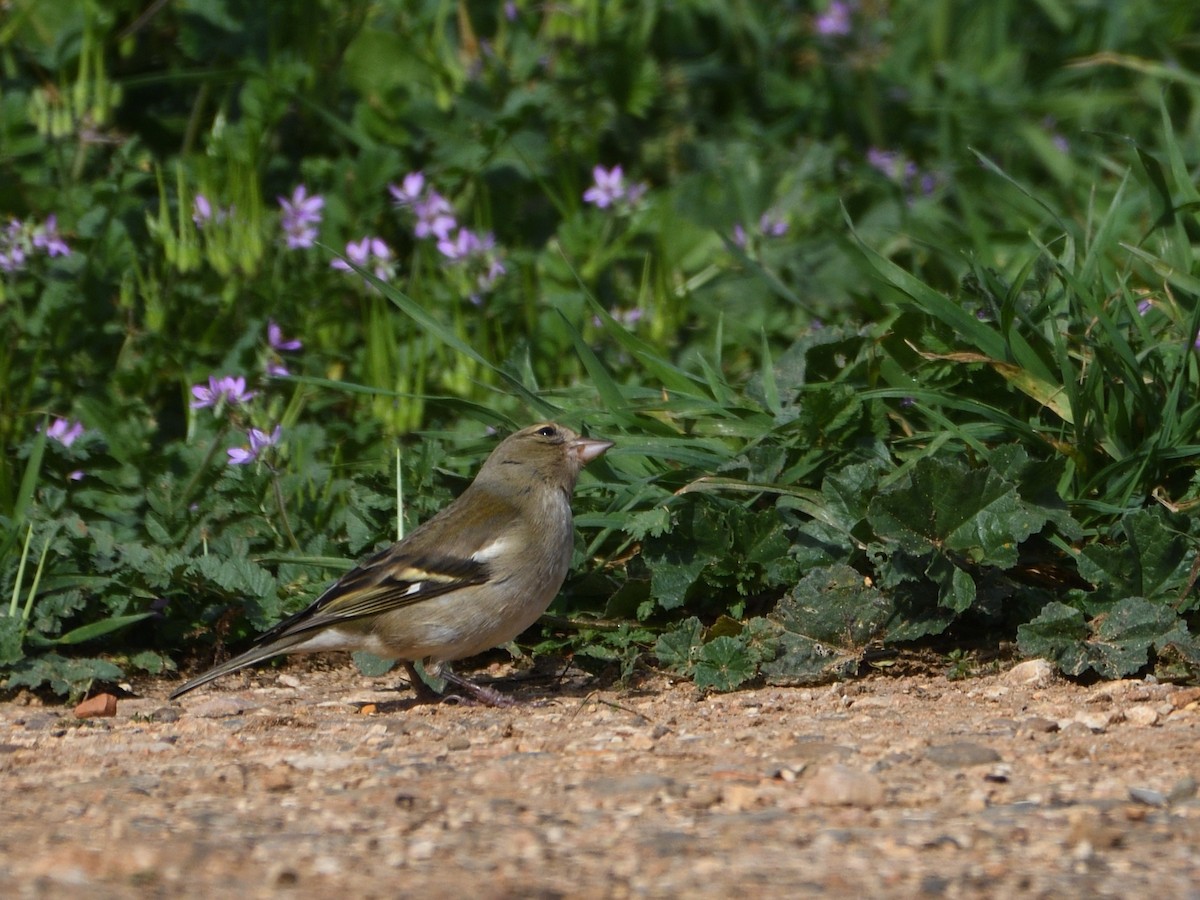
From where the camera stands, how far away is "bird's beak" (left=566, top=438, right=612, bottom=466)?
4.80 meters

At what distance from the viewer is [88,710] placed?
4.43m

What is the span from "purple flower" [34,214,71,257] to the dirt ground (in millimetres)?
2079

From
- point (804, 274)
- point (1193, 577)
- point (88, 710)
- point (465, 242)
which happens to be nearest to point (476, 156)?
point (465, 242)

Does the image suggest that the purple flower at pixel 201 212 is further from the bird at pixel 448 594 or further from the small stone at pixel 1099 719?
the small stone at pixel 1099 719

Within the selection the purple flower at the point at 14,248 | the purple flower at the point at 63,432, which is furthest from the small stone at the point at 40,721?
the purple flower at the point at 14,248

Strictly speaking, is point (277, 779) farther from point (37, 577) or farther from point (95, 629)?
point (37, 577)

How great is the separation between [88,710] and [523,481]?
137 centimetres

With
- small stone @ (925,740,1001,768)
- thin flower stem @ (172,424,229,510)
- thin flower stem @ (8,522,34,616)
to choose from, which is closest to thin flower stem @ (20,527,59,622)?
thin flower stem @ (8,522,34,616)

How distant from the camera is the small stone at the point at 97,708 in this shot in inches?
175

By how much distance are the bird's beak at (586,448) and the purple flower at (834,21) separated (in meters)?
4.31

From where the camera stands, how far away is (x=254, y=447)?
5023 mm

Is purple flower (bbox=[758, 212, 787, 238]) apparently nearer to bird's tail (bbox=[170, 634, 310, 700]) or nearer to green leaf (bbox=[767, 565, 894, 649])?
green leaf (bbox=[767, 565, 894, 649])

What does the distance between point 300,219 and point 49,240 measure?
94cm

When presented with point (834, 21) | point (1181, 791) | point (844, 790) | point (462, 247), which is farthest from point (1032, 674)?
point (834, 21)
